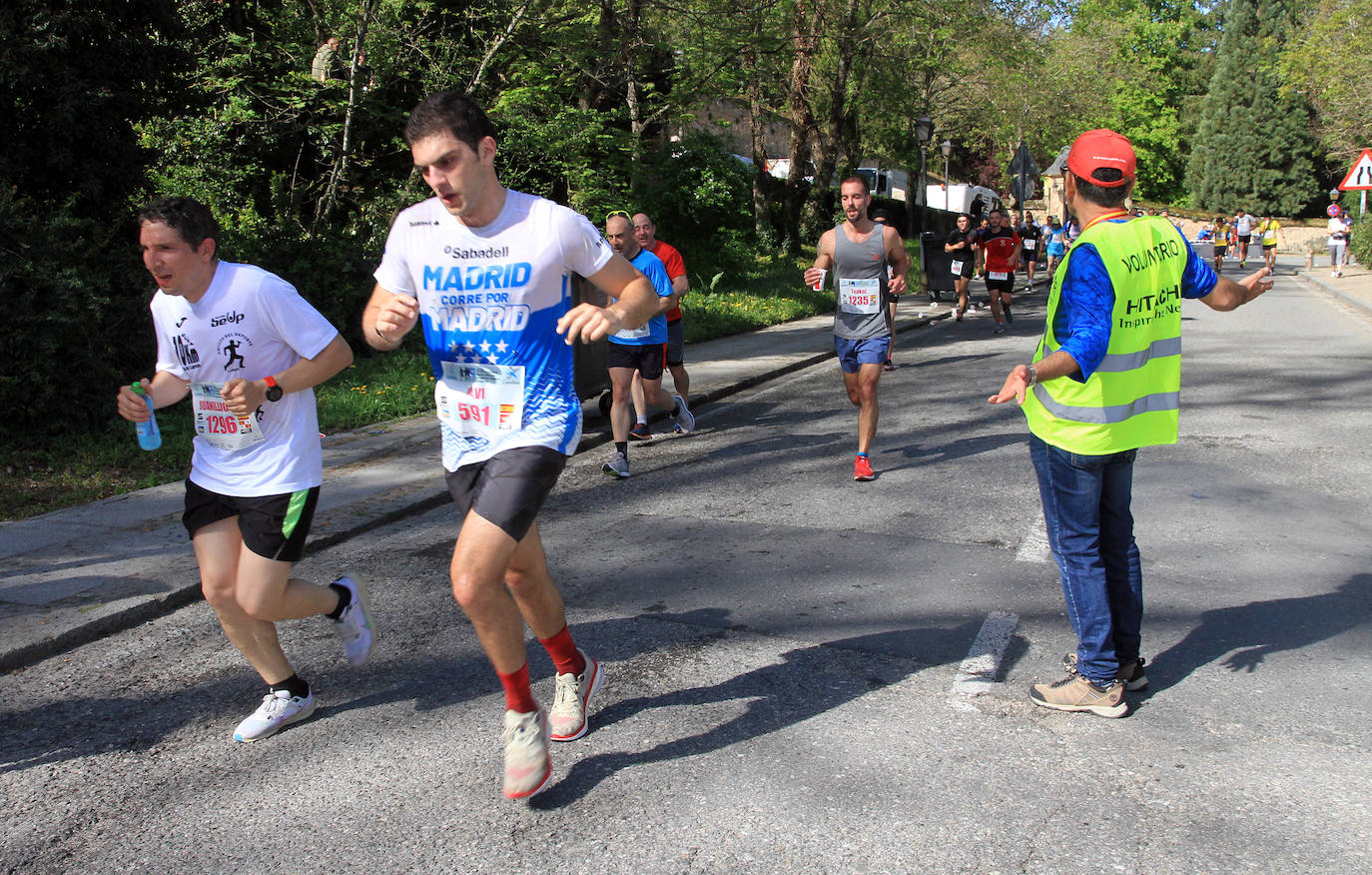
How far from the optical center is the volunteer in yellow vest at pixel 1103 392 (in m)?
3.60

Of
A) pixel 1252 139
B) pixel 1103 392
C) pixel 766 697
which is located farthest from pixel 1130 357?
pixel 1252 139

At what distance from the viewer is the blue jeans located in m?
3.73

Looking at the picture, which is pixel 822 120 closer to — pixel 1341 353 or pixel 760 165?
pixel 760 165

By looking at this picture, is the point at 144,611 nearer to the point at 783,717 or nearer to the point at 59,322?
the point at 783,717

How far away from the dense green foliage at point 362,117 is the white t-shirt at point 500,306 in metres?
6.15

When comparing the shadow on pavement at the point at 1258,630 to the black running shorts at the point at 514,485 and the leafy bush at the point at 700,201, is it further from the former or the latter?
the leafy bush at the point at 700,201

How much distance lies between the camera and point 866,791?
10.8ft

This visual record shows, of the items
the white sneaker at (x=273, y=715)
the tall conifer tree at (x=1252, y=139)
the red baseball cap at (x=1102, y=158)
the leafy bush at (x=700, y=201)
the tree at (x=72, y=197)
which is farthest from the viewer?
the tall conifer tree at (x=1252, y=139)

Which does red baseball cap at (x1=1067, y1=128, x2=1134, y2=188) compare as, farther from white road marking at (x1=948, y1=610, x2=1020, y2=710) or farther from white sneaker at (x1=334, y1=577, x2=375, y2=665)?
white sneaker at (x1=334, y1=577, x2=375, y2=665)

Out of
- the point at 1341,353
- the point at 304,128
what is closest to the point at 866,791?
the point at 1341,353

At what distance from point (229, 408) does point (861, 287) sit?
494 centimetres

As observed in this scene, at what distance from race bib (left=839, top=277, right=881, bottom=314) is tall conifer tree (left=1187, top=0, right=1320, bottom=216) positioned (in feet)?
219

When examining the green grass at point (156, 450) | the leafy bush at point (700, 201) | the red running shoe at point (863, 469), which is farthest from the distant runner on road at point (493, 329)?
the leafy bush at point (700, 201)

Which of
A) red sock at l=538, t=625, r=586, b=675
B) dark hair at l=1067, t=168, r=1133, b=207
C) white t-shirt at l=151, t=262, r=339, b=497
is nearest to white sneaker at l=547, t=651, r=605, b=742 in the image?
red sock at l=538, t=625, r=586, b=675
